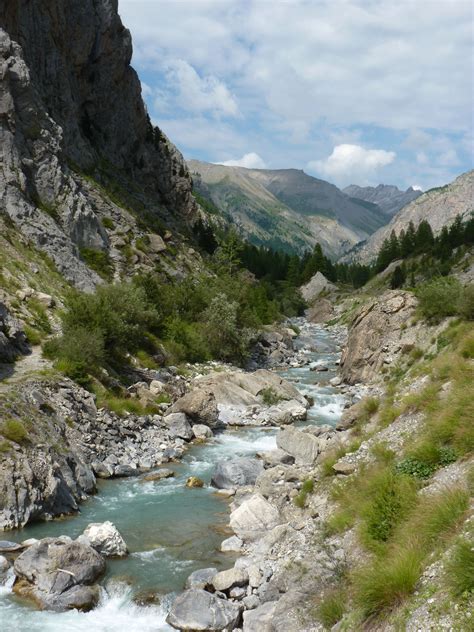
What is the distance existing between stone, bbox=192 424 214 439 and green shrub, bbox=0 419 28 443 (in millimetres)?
11065

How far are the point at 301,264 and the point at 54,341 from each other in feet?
431

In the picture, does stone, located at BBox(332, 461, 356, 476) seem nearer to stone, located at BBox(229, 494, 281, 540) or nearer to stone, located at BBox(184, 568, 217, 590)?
stone, located at BBox(229, 494, 281, 540)

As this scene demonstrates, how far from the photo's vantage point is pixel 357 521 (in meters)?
12.7

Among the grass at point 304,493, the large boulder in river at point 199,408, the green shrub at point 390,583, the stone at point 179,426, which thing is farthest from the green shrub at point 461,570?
the large boulder in river at point 199,408

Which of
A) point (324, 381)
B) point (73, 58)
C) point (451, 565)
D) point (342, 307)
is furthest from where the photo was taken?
point (342, 307)

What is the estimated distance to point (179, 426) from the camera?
2866 cm

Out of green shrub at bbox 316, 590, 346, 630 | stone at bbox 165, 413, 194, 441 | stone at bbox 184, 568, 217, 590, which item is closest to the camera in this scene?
green shrub at bbox 316, 590, 346, 630

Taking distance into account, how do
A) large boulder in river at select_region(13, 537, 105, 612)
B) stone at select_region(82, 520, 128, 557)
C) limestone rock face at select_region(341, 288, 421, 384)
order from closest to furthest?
large boulder in river at select_region(13, 537, 105, 612) < stone at select_region(82, 520, 128, 557) < limestone rock face at select_region(341, 288, 421, 384)

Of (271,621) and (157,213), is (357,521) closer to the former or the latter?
(271,621)

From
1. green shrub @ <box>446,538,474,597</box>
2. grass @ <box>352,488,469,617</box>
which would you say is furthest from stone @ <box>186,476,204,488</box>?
green shrub @ <box>446,538,474,597</box>

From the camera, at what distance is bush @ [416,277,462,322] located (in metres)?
36.2

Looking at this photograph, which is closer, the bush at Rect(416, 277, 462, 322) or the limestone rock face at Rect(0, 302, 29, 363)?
the limestone rock face at Rect(0, 302, 29, 363)

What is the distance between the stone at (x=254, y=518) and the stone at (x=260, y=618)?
461 centimetres

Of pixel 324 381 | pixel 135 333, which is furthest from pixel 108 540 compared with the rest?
pixel 324 381
